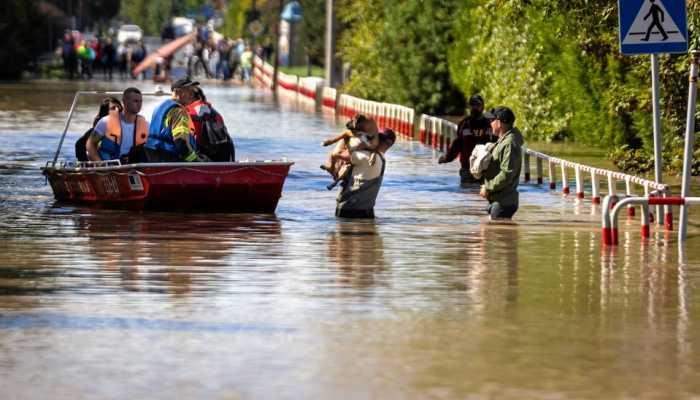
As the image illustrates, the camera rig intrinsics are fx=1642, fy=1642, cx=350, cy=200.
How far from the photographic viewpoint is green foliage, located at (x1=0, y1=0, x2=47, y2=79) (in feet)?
210

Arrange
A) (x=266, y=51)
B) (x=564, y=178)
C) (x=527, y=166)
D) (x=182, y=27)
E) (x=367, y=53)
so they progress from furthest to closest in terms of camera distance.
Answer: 1. (x=182, y=27)
2. (x=266, y=51)
3. (x=367, y=53)
4. (x=527, y=166)
5. (x=564, y=178)

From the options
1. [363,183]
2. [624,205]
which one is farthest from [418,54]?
[624,205]

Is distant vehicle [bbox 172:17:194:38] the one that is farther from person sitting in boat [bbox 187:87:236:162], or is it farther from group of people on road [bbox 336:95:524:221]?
group of people on road [bbox 336:95:524:221]

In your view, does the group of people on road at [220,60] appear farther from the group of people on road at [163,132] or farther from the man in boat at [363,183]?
the man in boat at [363,183]

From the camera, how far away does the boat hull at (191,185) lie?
17.6 meters

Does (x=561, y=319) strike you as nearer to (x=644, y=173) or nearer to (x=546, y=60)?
(x=644, y=173)

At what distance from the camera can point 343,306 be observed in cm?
1073

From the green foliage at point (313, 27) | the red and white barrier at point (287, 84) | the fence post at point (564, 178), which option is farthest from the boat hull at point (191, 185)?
the green foliage at point (313, 27)

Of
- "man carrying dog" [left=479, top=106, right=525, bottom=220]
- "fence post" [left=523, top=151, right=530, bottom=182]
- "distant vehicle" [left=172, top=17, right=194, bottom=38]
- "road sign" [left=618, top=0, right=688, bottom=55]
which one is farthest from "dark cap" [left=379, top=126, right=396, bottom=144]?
"distant vehicle" [left=172, top=17, right=194, bottom=38]

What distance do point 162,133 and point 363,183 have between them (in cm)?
252

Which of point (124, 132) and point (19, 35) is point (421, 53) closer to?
point (124, 132)

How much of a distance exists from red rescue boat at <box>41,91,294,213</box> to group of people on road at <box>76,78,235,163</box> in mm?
266

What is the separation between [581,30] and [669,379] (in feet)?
49.9

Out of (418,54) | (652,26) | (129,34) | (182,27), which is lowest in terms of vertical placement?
(652,26)
